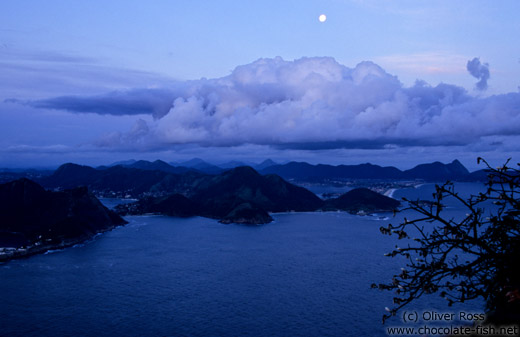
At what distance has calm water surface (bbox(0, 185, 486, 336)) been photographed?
59062 millimetres

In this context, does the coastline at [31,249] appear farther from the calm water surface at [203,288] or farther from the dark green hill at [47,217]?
the calm water surface at [203,288]

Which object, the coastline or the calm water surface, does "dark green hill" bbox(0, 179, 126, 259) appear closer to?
the coastline

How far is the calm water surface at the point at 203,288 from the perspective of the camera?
59062 millimetres

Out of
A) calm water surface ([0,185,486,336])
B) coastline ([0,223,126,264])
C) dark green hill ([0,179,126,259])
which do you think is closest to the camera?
calm water surface ([0,185,486,336])

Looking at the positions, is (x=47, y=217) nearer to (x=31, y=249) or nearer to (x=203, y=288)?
(x=31, y=249)

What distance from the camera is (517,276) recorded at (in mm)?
6168

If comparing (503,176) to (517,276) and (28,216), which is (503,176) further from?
(28,216)

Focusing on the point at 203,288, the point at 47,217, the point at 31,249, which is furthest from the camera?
the point at 47,217

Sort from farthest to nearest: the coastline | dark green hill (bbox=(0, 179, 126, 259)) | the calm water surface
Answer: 1. dark green hill (bbox=(0, 179, 126, 259))
2. the coastline
3. the calm water surface

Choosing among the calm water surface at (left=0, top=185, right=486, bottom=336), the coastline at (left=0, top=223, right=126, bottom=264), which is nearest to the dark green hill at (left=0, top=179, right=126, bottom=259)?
the coastline at (left=0, top=223, right=126, bottom=264)

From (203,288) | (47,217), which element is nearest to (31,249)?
(47,217)

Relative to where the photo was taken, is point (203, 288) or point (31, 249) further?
point (31, 249)

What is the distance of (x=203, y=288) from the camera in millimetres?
78750

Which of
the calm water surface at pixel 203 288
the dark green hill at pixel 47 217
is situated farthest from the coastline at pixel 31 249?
the calm water surface at pixel 203 288
